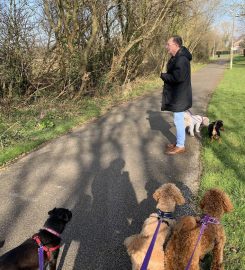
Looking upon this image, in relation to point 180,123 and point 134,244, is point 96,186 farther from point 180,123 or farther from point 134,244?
point 134,244

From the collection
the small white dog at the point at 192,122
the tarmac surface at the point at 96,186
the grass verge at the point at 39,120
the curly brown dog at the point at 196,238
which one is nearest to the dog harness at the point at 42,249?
the tarmac surface at the point at 96,186

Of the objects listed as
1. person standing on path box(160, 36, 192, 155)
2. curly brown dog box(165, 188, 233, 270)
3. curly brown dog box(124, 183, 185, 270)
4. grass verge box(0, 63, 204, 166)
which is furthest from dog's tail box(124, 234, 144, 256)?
grass verge box(0, 63, 204, 166)

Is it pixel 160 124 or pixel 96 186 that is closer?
pixel 96 186

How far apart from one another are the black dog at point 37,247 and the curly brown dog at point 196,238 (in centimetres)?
122

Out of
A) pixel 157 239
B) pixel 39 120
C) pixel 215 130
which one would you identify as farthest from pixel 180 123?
pixel 39 120

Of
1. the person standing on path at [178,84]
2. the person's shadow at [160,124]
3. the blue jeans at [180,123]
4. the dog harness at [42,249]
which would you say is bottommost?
the person's shadow at [160,124]

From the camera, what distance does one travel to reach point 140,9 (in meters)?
16.8

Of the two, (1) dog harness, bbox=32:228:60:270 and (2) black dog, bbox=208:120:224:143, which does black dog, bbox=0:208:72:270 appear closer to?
(1) dog harness, bbox=32:228:60:270

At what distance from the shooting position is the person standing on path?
663 cm

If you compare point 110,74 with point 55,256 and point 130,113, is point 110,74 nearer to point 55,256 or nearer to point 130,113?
point 130,113

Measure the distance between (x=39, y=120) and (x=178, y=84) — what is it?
5.19 metres

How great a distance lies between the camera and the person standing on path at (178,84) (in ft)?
21.8

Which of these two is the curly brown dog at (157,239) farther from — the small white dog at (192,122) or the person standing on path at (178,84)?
the small white dog at (192,122)

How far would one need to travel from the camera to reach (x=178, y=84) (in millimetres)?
6891
